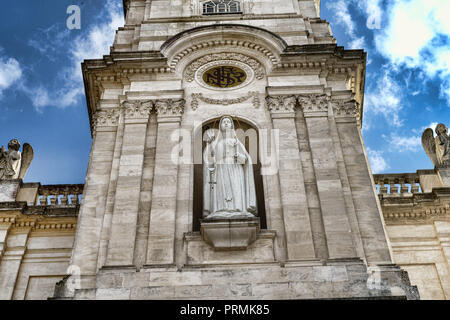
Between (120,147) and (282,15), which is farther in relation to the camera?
(282,15)

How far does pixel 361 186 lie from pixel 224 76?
606 cm

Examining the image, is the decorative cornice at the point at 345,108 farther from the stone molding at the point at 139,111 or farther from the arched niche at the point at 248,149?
the stone molding at the point at 139,111

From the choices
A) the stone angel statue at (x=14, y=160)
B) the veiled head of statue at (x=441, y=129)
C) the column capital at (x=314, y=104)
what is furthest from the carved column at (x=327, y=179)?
the stone angel statue at (x=14, y=160)

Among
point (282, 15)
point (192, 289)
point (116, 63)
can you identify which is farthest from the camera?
point (282, 15)

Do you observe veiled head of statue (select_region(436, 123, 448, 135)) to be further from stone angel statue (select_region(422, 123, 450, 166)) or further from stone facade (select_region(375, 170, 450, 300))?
stone facade (select_region(375, 170, 450, 300))

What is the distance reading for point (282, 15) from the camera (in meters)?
19.6

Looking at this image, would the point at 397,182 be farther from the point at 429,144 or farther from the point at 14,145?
the point at 14,145

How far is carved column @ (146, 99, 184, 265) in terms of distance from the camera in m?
12.7

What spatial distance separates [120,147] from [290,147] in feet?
16.0

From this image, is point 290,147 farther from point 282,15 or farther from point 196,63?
point 282,15

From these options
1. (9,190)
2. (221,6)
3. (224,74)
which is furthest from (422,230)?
(9,190)

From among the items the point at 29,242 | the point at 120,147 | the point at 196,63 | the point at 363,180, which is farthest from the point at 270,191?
the point at 29,242

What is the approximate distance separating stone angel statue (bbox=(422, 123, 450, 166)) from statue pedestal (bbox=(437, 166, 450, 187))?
211 millimetres

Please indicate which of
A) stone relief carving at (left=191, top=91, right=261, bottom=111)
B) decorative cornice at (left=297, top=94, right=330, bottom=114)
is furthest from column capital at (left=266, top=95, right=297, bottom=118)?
stone relief carving at (left=191, top=91, right=261, bottom=111)
